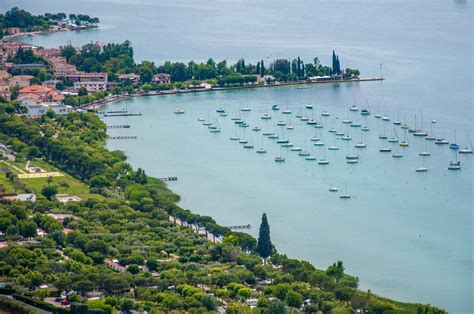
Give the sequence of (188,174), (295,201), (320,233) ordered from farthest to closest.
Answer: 1. (188,174)
2. (295,201)
3. (320,233)

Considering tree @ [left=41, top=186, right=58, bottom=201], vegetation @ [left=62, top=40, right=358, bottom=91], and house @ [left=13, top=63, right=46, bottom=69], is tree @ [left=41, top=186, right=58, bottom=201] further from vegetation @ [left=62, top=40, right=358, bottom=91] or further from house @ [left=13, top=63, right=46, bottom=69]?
house @ [left=13, top=63, right=46, bottom=69]

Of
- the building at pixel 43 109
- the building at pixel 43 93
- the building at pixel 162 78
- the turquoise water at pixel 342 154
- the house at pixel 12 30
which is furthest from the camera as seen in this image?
the house at pixel 12 30

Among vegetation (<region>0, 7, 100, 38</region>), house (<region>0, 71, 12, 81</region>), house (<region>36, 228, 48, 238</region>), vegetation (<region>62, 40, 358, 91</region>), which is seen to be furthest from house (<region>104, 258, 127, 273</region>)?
vegetation (<region>0, 7, 100, 38</region>)

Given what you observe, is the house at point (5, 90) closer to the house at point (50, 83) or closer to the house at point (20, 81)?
the house at point (20, 81)

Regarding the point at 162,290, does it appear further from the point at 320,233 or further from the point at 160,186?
the point at 160,186

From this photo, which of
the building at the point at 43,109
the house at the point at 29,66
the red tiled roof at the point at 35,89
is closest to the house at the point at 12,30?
the house at the point at 29,66

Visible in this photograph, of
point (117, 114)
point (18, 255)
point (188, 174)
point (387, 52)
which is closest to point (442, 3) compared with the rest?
point (387, 52)
